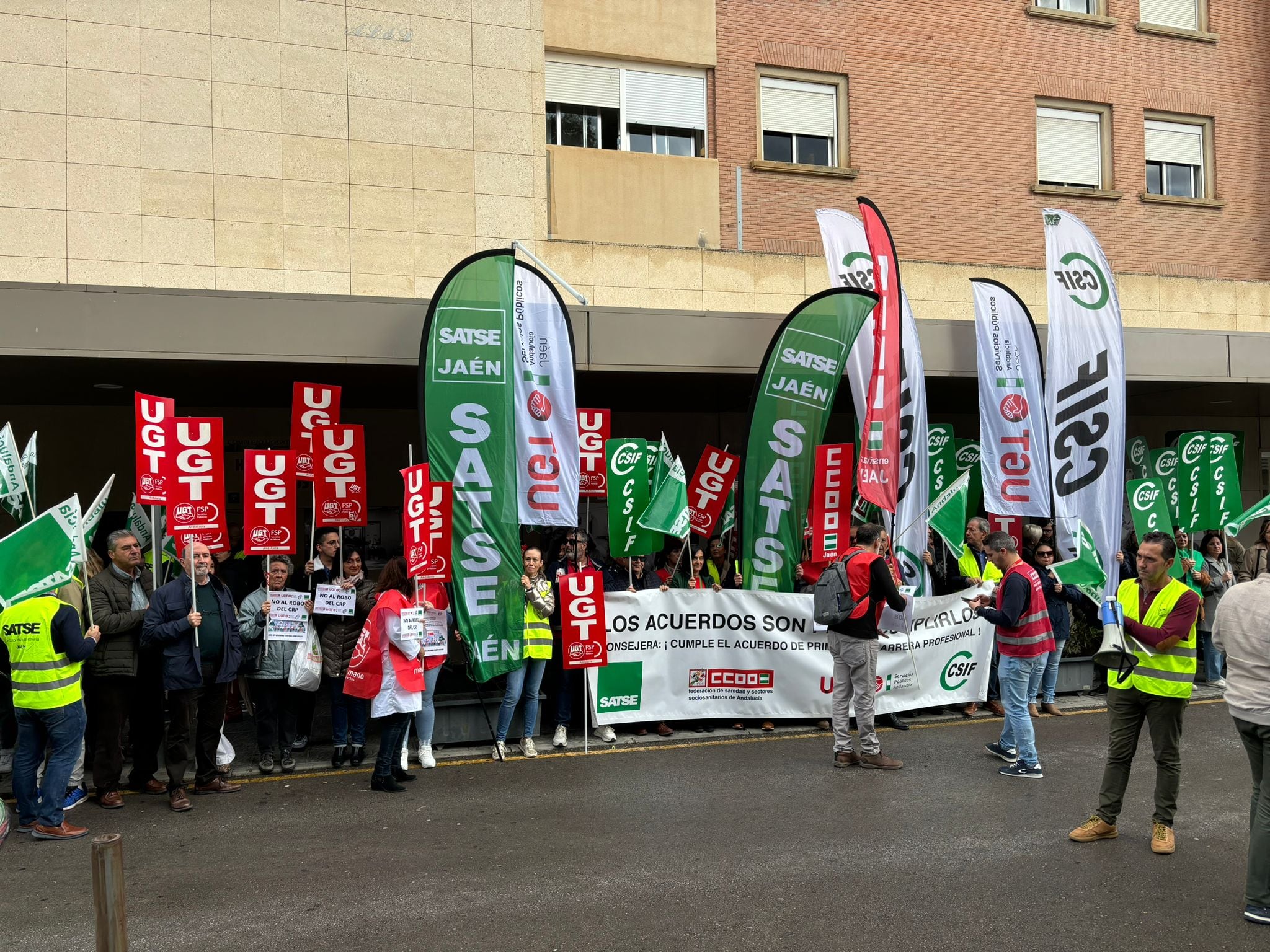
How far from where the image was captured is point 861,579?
8.88 meters

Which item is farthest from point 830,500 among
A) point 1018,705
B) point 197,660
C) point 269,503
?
point 197,660

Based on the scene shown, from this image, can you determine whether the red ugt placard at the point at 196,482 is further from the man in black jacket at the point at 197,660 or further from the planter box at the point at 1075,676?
the planter box at the point at 1075,676

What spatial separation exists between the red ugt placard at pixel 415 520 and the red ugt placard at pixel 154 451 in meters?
1.96

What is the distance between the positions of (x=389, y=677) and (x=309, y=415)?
3041 millimetres

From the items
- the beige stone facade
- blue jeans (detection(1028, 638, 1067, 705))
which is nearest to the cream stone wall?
the beige stone facade

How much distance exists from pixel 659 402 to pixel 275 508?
706 centimetres

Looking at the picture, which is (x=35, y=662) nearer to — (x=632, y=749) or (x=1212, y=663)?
(x=632, y=749)

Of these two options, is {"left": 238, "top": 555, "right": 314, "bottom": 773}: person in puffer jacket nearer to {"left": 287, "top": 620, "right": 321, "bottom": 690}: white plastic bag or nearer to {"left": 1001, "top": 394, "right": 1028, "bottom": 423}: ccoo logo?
{"left": 287, "top": 620, "right": 321, "bottom": 690}: white plastic bag

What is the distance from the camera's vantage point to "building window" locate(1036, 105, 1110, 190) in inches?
657

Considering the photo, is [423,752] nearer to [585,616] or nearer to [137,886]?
[585,616]

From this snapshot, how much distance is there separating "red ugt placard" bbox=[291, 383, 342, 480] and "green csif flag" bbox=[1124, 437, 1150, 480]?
384 inches

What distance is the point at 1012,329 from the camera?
12.3 metres

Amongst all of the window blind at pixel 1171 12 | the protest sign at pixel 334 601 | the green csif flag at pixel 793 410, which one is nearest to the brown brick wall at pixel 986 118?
the window blind at pixel 1171 12

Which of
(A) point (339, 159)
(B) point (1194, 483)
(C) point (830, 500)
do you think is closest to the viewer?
(C) point (830, 500)
